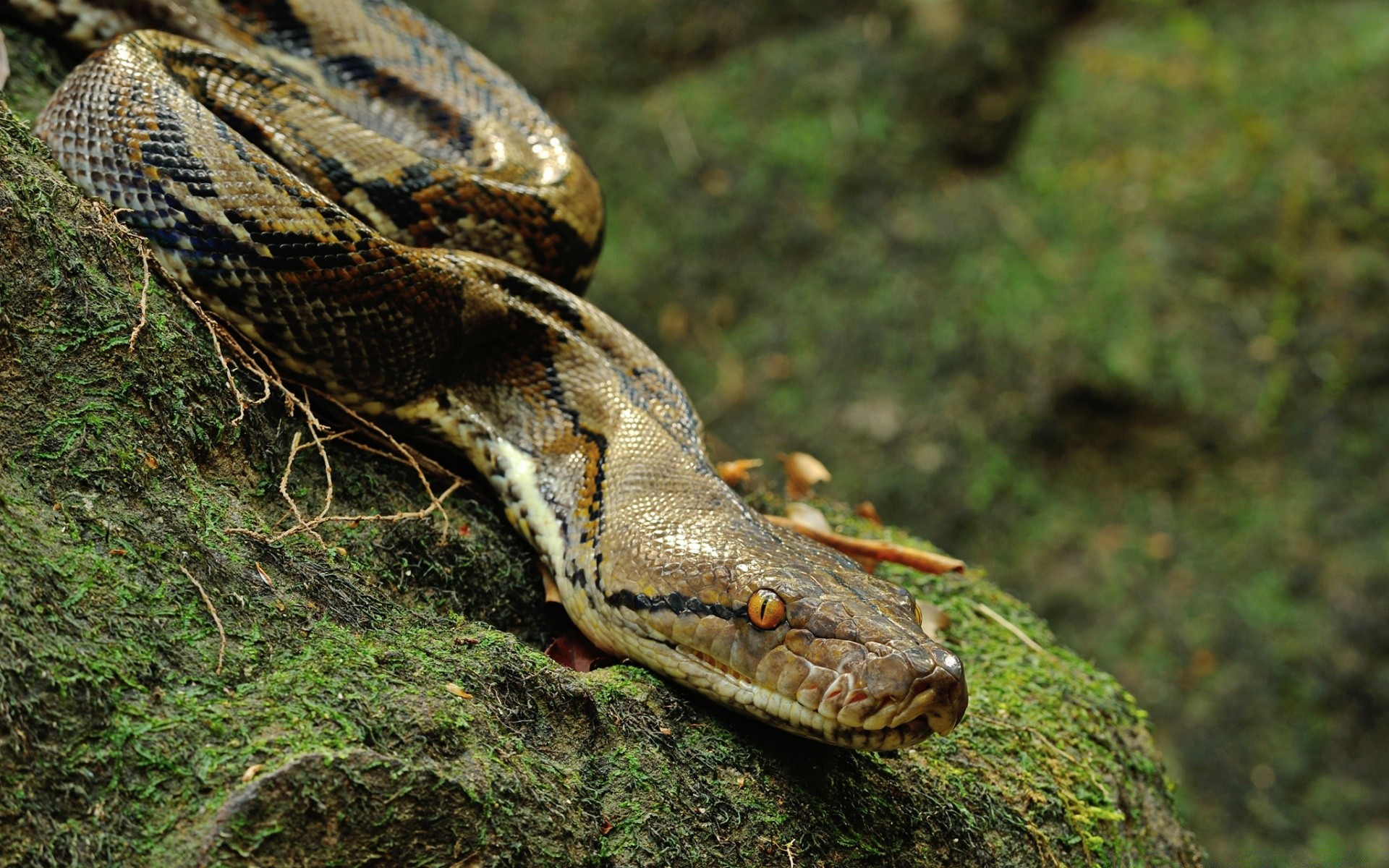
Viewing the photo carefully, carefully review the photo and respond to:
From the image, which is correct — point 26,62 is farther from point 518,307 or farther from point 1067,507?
point 1067,507

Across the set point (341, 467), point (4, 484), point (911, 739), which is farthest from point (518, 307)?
point (911, 739)

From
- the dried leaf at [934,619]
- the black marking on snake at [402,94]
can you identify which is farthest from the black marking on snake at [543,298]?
the dried leaf at [934,619]

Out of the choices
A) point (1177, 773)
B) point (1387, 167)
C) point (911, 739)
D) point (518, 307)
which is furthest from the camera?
point (1387, 167)

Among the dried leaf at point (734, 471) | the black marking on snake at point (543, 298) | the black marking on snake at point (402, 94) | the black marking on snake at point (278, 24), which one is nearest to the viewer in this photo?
the black marking on snake at point (543, 298)

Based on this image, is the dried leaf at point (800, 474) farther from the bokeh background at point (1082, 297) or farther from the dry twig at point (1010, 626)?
the bokeh background at point (1082, 297)

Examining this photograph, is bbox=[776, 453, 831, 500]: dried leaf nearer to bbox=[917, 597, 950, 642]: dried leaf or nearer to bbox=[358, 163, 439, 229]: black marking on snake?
bbox=[917, 597, 950, 642]: dried leaf
